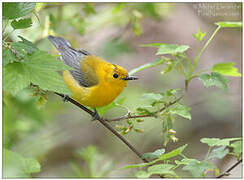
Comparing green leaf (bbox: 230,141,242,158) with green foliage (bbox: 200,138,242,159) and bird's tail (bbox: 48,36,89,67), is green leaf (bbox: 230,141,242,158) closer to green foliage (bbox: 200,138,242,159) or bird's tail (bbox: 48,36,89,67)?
green foliage (bbox: 200,138,242,159)

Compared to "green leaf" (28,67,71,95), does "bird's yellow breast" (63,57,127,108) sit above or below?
below

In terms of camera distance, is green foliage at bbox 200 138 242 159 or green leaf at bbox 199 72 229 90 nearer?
green foliage at bbox 200 138 242 159

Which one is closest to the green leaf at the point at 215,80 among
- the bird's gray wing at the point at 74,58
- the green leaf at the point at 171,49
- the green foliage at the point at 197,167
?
the green leaf at the point at 171,49

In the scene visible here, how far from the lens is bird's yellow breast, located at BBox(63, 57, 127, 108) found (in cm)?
325

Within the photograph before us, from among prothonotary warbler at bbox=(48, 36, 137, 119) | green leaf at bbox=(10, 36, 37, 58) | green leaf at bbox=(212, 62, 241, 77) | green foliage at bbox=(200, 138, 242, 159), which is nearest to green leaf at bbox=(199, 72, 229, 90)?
green leaf at bbox=(212, 62, 241, 77)

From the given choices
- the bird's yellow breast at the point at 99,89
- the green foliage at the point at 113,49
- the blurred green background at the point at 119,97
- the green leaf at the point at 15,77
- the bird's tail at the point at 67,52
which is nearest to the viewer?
the green leaf at the point at 15,77

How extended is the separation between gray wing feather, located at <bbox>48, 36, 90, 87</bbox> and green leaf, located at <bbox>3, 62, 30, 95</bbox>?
129 centimetres

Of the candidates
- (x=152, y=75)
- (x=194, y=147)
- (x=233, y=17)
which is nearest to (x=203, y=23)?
(x=233, y=17)

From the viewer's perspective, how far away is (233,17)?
7.80 meters

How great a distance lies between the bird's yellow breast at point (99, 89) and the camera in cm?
325

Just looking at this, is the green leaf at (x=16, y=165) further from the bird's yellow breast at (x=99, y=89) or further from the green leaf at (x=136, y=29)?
the green leaf at (x=136, y=29)

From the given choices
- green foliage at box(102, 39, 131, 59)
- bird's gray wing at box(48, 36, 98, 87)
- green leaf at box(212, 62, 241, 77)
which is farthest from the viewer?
green foliage at box(102, 39, 131, 59)

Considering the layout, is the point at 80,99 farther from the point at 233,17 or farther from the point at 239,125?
the point at 233,17

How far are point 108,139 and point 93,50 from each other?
232 centimetres
